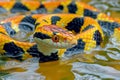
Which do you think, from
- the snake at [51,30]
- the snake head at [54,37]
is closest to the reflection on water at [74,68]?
the snake at [51,30]

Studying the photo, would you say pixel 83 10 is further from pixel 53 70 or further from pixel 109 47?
pixel 53 70

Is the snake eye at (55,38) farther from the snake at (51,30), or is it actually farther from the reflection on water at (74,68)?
the reflection on water at (74,68)

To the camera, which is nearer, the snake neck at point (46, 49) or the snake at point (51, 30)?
the snake at point (51, 30)

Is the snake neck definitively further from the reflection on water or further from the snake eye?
the snake eye

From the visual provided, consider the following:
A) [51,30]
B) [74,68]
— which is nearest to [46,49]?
[51,30]

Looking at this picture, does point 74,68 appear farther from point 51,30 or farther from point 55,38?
point 51,30

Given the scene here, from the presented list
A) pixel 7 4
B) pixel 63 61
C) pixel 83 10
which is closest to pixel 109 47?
pixel 63 61

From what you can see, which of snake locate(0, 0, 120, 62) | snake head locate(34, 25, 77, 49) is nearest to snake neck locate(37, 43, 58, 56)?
snake locate(0, 0, 120, 62)
